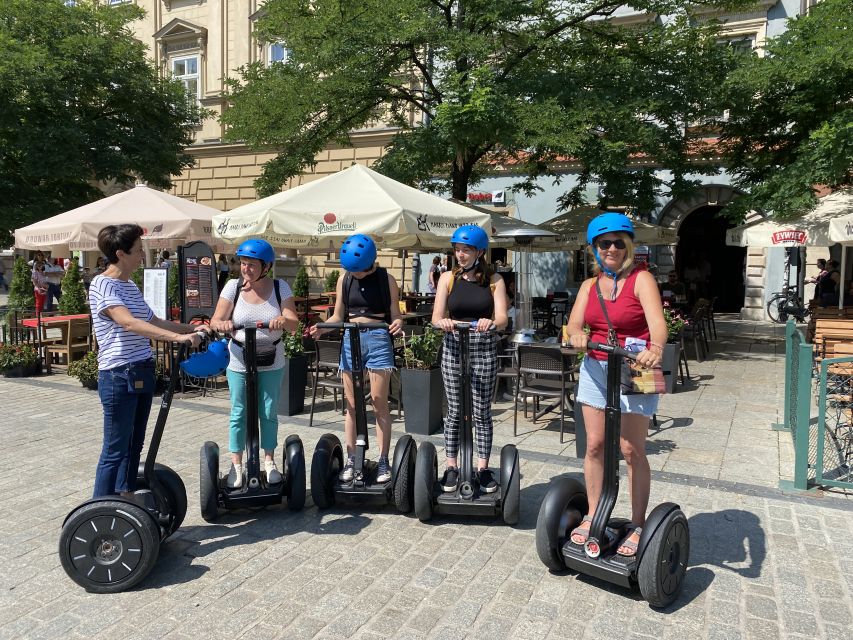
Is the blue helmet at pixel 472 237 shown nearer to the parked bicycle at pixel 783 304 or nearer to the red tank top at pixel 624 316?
the red tank top at pixel 624 316

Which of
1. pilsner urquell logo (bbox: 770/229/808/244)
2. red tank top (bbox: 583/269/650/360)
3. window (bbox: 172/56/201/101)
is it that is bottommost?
red tank top (bbox: 583/269/650/360)

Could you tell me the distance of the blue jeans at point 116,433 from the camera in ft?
11.5

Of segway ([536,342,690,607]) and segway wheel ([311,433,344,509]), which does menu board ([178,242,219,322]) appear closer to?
segway wheel ([311,433,344,509])

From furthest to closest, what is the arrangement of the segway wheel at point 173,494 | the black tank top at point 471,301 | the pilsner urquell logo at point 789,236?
the pilsner urquell logo at point 789,236
the black tank top at point 471,301
the segway wheel at point 173,494

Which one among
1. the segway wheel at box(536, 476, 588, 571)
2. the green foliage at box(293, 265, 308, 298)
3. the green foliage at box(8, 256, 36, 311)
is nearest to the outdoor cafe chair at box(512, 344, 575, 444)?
the segway wheel at box(536, 476, 588, 571)

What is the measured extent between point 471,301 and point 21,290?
1030cm

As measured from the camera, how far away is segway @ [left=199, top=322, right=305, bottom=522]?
159 inches

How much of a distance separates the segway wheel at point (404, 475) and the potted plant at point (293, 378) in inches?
119

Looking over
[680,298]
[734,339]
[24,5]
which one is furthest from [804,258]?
[24,5]

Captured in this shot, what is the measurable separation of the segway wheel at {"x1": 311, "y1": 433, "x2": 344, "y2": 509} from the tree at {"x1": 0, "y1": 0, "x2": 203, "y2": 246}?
1424 cm

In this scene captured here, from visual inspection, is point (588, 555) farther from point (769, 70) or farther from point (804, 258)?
point (804, 258)

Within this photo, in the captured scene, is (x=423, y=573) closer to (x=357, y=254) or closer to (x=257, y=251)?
(x=357, y=254)

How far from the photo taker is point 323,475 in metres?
4.18

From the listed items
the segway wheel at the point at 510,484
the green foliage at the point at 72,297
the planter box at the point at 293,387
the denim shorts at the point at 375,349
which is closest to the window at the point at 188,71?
the green foliage at the point at 72,297
